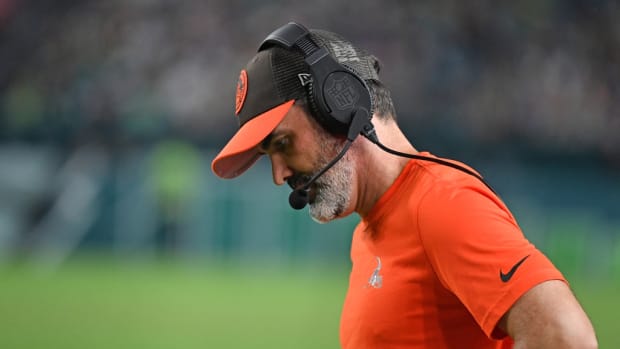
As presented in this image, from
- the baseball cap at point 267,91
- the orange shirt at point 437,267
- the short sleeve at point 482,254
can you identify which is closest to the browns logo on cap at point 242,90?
the baseball cap at point 267,91

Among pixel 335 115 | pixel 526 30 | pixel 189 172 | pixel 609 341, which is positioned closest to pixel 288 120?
pixel 335 115

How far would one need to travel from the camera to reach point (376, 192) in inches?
79.4

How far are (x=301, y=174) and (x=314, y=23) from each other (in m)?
10.4

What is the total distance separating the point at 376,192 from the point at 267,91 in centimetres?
36

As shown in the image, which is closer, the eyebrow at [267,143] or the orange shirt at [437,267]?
the orange shirt at [437,267]

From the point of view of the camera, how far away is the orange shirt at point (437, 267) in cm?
159

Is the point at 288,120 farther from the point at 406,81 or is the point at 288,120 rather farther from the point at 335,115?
the point at 406,81

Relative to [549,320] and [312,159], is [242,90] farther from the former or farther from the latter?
[549,320]

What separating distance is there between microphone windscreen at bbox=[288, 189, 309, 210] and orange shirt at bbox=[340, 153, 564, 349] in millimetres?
172

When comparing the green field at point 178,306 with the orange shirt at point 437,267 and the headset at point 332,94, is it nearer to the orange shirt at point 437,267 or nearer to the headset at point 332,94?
the orange shirt at point 437,267

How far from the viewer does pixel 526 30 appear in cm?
1238

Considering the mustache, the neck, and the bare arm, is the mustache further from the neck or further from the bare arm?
the bare arm

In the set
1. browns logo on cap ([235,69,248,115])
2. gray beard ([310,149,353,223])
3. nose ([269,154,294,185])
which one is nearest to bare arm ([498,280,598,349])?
gray beard ([310,149,353,223])

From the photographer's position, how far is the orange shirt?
159 cm
